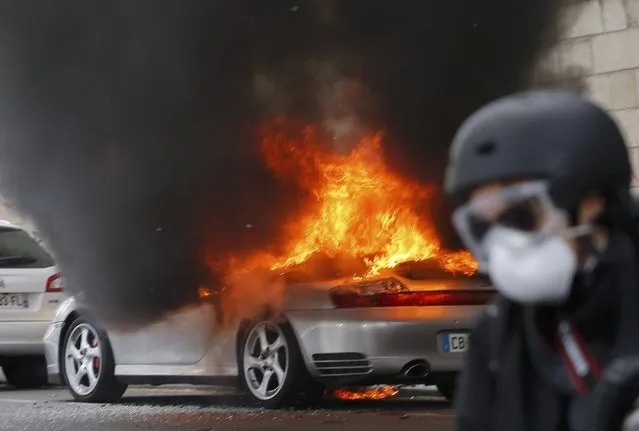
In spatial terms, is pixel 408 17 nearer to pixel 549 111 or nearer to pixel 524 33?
pixel 524 33

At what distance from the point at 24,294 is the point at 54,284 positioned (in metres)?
0.27

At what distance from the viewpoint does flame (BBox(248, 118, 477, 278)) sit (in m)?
9.05

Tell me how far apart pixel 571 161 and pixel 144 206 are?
26.8 ft

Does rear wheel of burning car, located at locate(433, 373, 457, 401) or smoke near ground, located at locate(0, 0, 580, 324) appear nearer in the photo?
rear wheel of burning car, located at locate(433, 373, 457, 401)

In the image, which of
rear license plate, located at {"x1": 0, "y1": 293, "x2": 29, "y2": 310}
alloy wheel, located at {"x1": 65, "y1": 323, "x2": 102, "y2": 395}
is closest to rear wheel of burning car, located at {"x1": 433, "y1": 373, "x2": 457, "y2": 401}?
→ alloy wheel, located at {"x1": 65, "y1": 323, "x2": 102, "y2": 395}

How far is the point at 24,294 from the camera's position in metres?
11.5

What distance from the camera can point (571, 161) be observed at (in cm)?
162

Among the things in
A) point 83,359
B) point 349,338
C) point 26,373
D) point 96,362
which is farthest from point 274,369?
point 26,373

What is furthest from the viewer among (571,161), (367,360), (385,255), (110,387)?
(110,387)

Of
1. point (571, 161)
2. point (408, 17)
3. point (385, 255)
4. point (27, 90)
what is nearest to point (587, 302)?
point (571, 161)

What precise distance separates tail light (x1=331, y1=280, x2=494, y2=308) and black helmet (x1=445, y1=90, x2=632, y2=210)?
20.2 feet

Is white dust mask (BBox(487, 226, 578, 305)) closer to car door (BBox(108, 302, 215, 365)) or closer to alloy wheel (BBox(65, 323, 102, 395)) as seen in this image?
car door (BBox(108, 302, 215, 365))

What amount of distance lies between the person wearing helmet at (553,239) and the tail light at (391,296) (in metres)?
6.10

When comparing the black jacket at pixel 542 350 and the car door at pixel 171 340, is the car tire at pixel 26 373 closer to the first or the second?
the car door at pixel 171 340
